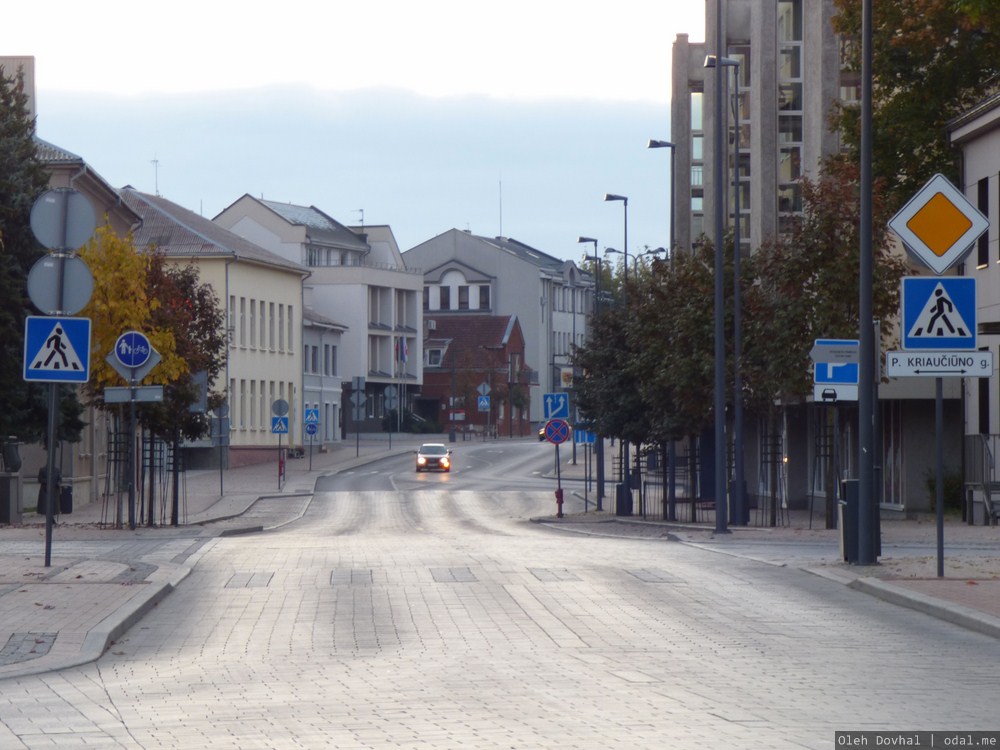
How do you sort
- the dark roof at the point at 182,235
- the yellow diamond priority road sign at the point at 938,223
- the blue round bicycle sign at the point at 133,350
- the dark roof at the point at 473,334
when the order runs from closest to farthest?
the yellow diamond priority road sign at the point at 938,223
the blue round bicycle sign at the point at 133,350
the dark roof at the point at 182,235
the dark roof at the point at 473,334

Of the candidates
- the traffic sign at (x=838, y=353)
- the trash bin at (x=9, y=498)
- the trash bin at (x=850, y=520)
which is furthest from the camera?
the trash bin at (x=9, y=498)

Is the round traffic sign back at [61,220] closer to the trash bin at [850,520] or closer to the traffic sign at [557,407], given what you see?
the trash bin at [850,520]

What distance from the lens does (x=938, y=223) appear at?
663 inches

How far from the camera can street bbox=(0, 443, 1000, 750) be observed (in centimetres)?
865

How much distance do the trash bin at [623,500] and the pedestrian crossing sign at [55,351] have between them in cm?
2802

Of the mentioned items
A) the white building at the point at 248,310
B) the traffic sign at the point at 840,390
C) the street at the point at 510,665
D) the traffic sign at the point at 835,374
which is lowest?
the street at the point at 510,665

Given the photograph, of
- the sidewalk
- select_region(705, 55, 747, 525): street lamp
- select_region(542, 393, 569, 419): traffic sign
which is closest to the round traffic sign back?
the sidewalk

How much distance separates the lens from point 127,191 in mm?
90500

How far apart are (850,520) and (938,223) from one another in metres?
4.21

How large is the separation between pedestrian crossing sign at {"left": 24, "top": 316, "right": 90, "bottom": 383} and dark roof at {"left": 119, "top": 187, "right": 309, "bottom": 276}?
66.9 m

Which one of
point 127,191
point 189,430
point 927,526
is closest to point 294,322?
point 127,191

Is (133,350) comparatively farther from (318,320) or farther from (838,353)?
(318,320)

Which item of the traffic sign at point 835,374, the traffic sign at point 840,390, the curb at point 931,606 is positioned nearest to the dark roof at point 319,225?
the traffic sign at point 840,390

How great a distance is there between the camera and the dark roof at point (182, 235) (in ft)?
282
